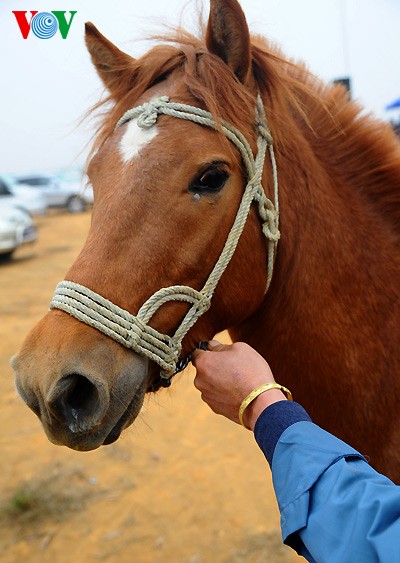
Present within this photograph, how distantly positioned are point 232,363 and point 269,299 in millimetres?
473

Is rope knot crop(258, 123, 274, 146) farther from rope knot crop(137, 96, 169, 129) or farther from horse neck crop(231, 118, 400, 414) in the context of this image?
rope knot crop(137, 96, 169, 129)

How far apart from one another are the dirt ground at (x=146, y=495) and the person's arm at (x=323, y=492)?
124 cm

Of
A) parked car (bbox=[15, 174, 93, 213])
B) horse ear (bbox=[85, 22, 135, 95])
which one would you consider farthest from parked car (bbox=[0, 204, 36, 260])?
parked car (bbox=[15, 174, 93, 213])

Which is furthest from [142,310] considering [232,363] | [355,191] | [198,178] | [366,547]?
[355,191]

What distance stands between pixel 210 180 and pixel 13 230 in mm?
10864

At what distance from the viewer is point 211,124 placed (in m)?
1.65

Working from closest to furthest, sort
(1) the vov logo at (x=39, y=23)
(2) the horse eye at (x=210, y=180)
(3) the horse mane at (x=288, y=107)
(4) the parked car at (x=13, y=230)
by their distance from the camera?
(2) the horse eye at (x=210, y=180)
(3) the horse mane at (x=288, y=107)
(1) the vov logo at (x=39, y=23)
(4) the parked car at (x=13, y=230)

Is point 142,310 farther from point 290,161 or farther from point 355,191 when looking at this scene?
point 355,191

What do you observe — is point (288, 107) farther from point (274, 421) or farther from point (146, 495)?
point (146, 495)

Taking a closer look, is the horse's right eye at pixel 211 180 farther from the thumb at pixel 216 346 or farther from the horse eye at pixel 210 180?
the thumb at pixel 216 346

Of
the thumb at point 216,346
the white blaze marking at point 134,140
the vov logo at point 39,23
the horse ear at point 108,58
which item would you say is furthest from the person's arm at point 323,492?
the vov logo at point 39,23

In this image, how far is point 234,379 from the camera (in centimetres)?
147

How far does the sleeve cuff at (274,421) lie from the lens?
1.22 meters

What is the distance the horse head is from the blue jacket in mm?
507
